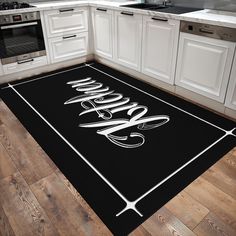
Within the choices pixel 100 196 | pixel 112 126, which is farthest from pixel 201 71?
pixel 100 196

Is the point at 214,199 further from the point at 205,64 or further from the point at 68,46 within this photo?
the point at 68,46

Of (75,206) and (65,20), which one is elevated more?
(65,20)

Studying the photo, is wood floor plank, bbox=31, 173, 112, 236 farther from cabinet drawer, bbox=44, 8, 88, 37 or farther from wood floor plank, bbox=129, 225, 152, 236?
Result: cabinet drawer, bbox=44, 8, 88, 37

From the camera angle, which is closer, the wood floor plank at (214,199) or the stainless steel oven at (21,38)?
the wood floor plank at (214,199)

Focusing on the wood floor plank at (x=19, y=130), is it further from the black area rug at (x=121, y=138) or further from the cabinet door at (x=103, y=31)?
the cabinet door at (x=103, y=31)

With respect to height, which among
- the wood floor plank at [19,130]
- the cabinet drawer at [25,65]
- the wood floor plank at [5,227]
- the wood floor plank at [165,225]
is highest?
the cabinet drawer at [25,65]

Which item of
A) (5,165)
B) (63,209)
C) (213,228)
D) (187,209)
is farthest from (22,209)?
(213,228)

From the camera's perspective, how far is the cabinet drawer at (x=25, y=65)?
11.0 feet

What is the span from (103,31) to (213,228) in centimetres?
304

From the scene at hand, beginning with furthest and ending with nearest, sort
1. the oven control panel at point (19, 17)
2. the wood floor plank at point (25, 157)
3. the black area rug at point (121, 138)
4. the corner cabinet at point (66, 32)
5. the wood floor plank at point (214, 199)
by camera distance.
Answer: the corner cabinet at point (66, 32) < the oven control panel at point (19, 17) < the wood floor plank at point (25, 157) < the black area rug at point (121, 138) < the wood floor plank at point (214, 199)

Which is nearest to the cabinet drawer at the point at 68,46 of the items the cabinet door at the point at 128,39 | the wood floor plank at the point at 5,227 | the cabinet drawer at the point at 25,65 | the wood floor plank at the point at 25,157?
the cabinet drawer at the point at 25,65

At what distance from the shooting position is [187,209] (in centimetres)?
162

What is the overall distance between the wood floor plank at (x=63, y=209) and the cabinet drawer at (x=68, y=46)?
91.5 inches

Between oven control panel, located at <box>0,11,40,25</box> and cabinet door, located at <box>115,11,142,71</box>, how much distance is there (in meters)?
1.09
